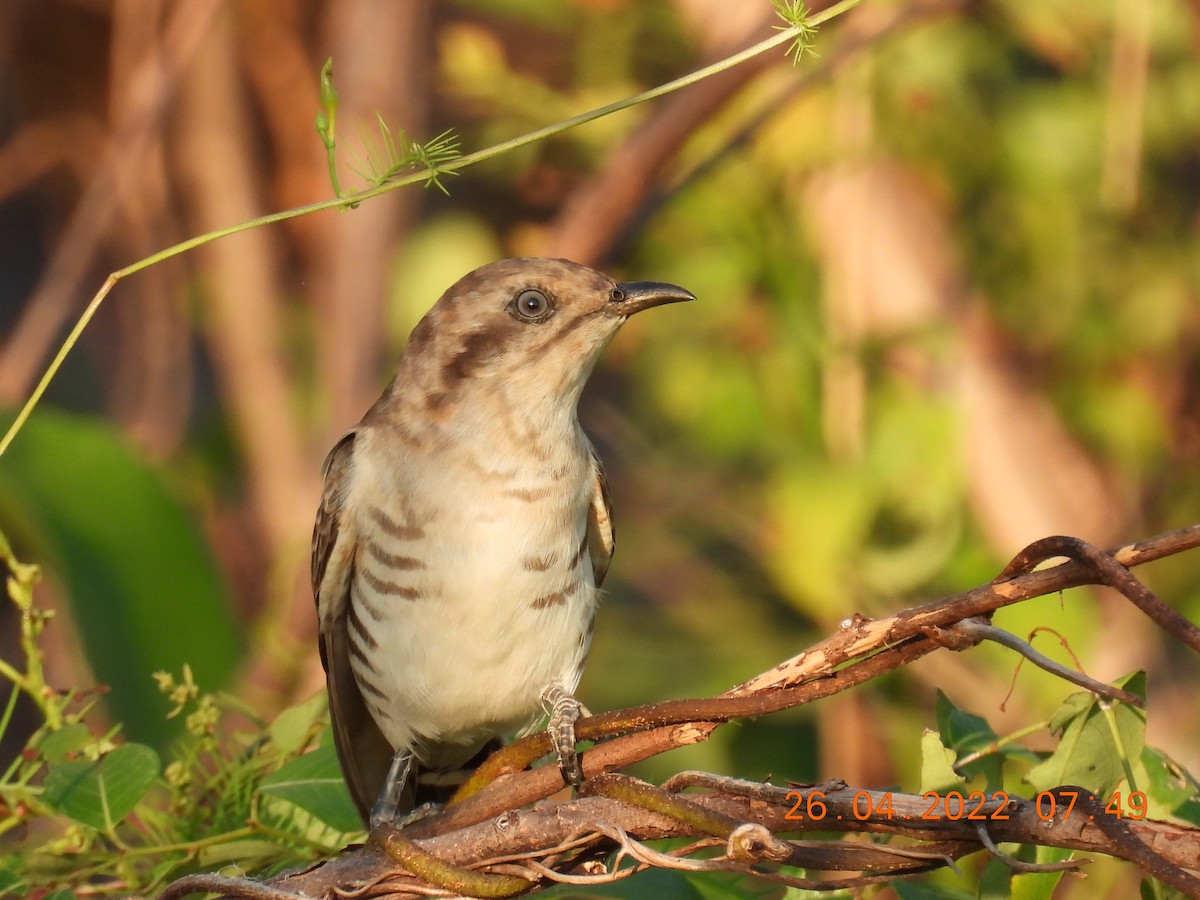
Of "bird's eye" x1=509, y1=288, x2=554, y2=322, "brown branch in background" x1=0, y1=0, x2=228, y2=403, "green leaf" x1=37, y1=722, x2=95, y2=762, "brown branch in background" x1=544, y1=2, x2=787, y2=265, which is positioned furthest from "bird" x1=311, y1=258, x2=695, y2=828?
"brown branch in background" x1=0, y1=0, x2=228, y2=403

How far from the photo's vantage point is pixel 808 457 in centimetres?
409

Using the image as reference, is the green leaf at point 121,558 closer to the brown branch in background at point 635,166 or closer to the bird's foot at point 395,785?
the bird's foot at point 395,785

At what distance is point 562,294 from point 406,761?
3.30 feet

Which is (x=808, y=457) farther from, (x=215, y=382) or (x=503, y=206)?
(x=215, y=382)

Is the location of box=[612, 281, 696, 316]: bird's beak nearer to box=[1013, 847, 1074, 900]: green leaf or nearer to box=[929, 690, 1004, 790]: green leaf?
box=[929, 690, 1004, 790]: green leaf

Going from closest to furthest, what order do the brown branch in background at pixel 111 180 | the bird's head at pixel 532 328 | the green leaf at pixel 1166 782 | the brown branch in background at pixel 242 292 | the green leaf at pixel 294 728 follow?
the green leaf at pixel 1166 782 → the green leaf at pixel 294 728 → the bird's head at pixel 532 328 → the brown branch in background at pixel 111 180 → the brown branch in background at pixel 242 292

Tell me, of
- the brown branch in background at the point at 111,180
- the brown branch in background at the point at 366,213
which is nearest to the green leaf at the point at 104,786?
Result: the brown branch in background at the point at 366,213

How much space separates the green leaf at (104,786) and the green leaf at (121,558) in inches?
54.1

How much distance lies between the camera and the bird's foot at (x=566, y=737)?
167 centimetres

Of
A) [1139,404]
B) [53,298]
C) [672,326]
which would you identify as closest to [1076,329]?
[1139,404]

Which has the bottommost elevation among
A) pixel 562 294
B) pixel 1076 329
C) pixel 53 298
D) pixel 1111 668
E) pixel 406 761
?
pixel 406 761

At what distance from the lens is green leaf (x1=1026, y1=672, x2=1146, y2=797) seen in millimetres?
1667

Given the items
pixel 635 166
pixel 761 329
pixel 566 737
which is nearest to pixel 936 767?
pixel 566 737

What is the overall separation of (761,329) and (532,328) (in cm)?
196
